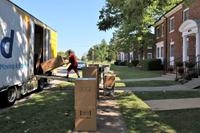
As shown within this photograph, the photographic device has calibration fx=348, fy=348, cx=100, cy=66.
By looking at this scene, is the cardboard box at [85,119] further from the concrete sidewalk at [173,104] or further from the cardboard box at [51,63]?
the cardboard box at [51,63]

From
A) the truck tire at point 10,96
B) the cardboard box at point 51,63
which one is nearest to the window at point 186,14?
the cardboard box at point 51,63

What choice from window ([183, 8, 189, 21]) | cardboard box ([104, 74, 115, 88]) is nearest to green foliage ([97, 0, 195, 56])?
window ([183, 8, 189, 21])

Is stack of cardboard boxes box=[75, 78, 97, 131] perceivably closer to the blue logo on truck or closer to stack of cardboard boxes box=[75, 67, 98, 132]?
stack of cardboard boxes box=[75, 67, 98, 132]

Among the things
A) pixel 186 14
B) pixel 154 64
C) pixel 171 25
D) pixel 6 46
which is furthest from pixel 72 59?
pixel 154 64

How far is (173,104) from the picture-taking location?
12.4m

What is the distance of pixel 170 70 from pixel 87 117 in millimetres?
24454

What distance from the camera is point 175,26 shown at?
32.8 metres

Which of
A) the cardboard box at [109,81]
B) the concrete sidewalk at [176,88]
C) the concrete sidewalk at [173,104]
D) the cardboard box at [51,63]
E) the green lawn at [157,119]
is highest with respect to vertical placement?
the cardboard box at [51,63]

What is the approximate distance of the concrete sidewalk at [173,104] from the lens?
456 inches

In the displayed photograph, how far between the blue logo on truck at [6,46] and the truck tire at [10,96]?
135 centimetres

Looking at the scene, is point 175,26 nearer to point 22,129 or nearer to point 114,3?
point 114,3

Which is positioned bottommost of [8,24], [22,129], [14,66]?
[22,129]

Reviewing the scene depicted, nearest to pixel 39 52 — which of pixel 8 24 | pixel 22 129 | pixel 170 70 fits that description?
pixel 8 24

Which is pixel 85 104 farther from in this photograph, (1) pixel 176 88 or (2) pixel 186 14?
(2) pixel 186 14
